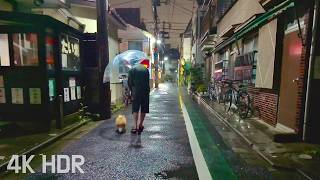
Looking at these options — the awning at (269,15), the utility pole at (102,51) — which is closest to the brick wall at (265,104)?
the awning at (269,15)

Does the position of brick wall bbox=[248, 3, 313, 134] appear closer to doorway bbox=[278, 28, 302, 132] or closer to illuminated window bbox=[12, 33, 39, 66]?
doorway bbox=[278, 28, 302, 132]

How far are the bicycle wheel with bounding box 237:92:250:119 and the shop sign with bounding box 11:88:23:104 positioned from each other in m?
8.76

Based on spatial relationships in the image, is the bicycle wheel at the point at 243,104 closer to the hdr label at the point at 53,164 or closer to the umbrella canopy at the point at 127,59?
the umbrella canopy at the point at 127,59

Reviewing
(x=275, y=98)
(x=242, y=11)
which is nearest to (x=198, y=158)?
(x=275, y=98)

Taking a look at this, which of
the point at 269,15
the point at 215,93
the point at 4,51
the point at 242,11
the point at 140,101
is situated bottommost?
the point at 215,93

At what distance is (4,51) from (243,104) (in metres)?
9.72

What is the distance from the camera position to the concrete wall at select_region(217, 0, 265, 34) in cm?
1102

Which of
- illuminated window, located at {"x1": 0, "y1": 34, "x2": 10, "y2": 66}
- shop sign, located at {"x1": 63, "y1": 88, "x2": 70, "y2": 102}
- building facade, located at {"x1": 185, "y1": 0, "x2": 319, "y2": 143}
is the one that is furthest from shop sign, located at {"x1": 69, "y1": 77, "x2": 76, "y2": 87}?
building facade, located at {"x1": 185, "y1": 0, "x2": 319, "y2": 143}

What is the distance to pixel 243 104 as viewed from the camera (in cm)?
1051

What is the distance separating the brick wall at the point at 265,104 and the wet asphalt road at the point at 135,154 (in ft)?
10.8

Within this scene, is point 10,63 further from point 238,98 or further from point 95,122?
point 238,98

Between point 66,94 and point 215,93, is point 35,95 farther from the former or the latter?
point 215,93

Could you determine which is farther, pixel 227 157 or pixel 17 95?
pixel 17 95

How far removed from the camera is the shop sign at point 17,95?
25.9 ft
